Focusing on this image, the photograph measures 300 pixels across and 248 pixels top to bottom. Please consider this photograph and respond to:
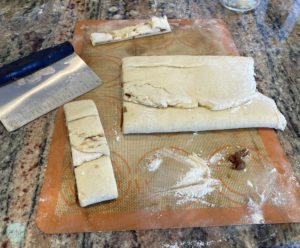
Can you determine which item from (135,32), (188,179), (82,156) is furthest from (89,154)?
(135,32)

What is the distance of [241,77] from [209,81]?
16cm

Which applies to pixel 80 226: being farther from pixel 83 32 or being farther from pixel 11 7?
pixel 11 7

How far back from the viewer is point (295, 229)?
87 cm

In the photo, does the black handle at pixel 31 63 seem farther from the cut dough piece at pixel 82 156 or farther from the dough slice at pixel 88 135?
the cut dough piece at pixel 82 156

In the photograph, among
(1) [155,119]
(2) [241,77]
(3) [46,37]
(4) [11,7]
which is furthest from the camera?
(4) [11,7]

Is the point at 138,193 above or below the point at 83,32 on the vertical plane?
below

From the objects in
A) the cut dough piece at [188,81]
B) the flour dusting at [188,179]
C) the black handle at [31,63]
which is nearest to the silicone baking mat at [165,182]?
the flour dusting at [188,179]

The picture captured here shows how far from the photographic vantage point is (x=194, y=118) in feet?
3.49

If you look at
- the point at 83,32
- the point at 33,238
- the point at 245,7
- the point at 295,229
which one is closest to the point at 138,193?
the point at 33,238

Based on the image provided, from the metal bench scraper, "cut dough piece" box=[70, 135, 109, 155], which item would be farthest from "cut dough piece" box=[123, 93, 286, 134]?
the metal bench scraper

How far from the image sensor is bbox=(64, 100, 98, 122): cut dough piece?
3.40 feet

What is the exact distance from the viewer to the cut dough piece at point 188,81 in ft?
3.56

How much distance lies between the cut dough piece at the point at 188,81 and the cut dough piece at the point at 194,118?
0.09 ft

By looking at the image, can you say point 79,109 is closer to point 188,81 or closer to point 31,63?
point 31,63
